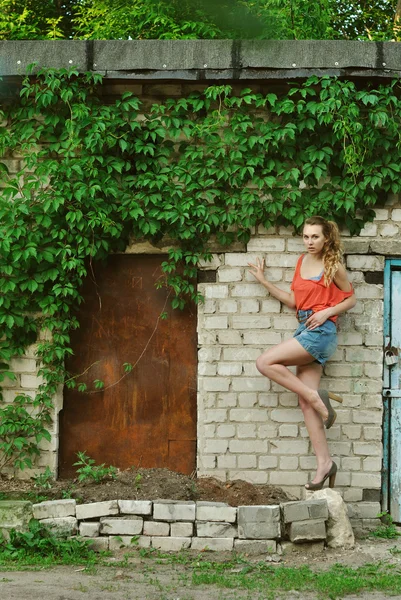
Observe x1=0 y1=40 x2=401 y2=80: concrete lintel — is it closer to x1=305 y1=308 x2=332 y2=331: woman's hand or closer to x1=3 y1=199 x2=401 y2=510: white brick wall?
x1=3 y1=199 x2=401 y2=510: white brick wall

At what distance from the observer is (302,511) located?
216 inches

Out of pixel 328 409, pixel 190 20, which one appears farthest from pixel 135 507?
pixel 190 20

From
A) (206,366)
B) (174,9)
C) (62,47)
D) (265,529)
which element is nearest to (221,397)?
(206,366)

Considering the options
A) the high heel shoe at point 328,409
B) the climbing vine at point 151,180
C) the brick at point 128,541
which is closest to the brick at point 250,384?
the high heel shoe at point 328,409

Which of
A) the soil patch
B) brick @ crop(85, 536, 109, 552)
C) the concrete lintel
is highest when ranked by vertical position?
the concrete lintel

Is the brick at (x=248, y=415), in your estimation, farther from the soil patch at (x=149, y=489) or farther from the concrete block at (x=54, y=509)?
the concrete block at (x=54, y=509)

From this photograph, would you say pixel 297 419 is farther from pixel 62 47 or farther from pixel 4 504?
pixel 62 47

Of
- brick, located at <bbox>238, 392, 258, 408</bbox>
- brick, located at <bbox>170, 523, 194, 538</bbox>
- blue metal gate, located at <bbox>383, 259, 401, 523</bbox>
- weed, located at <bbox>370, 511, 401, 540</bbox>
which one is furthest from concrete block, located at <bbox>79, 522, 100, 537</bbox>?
blue metal gate, located at <bbox>383, 259, 401, 523</bbox>

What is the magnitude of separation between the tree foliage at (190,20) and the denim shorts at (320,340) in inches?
201

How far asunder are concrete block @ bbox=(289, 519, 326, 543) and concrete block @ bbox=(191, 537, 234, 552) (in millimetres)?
453

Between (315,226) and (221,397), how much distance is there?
1.62 metres

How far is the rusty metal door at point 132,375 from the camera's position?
653 centimetres

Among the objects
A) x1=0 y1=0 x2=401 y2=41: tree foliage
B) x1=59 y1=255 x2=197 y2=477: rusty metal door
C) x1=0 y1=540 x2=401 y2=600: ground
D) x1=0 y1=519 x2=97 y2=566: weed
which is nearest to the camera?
x1=0 y1=540 x2=401 y2=600: ground

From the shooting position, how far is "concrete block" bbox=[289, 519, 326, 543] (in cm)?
546
